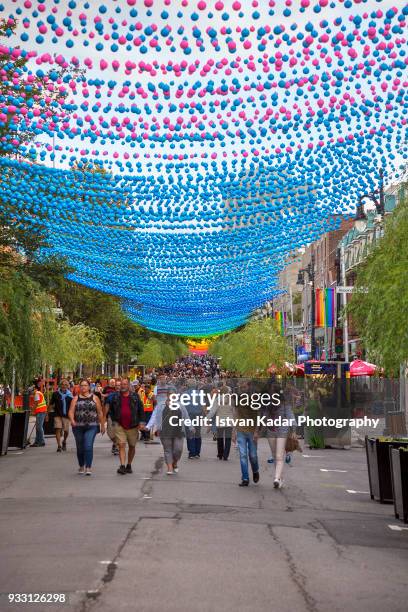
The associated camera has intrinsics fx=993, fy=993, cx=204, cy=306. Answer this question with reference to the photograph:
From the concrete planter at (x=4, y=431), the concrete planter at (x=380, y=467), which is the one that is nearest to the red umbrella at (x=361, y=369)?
the concrete planter at (x=4, y=431)

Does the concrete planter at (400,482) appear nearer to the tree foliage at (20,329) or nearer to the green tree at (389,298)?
the green tree at (389,298)

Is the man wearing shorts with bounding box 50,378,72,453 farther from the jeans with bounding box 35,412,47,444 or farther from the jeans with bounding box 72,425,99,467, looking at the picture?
the jeans with bounding box 72,425,99,467

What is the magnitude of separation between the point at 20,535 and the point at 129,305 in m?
33.4

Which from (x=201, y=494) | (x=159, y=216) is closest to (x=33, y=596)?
(x=201, y=494)

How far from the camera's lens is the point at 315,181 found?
17766 mm

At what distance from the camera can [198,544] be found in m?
10.5

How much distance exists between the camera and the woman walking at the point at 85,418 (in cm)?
1831

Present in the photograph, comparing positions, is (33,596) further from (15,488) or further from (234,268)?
(234,268)

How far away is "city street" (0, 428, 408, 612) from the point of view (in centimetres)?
804

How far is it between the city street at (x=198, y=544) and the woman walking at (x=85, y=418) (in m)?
0.52

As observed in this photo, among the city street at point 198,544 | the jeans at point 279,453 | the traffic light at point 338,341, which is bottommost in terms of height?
the city street at point 198,544

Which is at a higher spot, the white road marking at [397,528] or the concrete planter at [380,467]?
the concrete planter at [380,467]

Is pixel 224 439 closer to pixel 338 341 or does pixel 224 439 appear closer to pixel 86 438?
pixel 86 438

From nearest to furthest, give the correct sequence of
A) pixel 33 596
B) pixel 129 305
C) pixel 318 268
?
pixel 33 596 → pixel 129 305 → pixel 318 268
